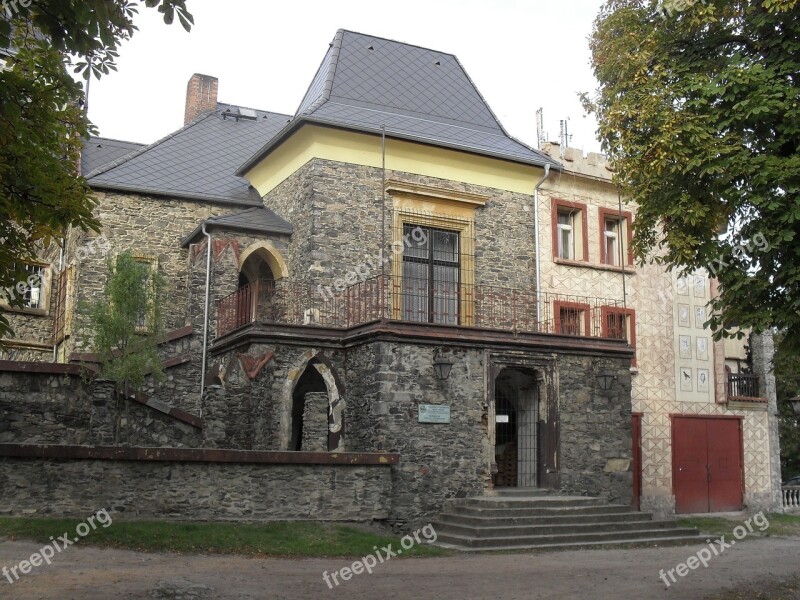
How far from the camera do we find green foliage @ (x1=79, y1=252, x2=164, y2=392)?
1517cm

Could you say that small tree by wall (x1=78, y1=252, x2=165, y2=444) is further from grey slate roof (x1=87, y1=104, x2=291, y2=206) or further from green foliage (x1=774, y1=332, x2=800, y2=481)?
green foliage (x1=774, y1=332, x2=800, y2=481)

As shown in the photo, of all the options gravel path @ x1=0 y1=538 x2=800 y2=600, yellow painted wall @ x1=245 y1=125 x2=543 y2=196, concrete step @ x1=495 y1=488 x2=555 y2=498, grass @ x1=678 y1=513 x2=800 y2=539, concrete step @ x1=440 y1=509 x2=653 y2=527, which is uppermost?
yellow painted wall @ x1=245 y1=125 x2=543 y2=196

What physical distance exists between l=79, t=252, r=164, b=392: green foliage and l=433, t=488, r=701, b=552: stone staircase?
5816 mm

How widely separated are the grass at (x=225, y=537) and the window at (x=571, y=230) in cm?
1002

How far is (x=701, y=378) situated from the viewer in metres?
22.9

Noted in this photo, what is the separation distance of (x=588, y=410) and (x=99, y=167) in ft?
44.1

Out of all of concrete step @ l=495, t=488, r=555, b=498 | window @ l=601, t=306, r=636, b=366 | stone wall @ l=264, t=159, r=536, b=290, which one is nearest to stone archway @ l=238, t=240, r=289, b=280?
stone wall @ l=264, t=159, r=536, b=290

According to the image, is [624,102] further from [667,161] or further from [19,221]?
[19,221]

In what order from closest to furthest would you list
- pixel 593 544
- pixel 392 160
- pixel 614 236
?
pixel 593 544 → pixel 392 160 → pixel 614 236

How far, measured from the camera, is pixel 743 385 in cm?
2389

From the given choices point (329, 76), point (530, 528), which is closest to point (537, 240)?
point (329, 76)

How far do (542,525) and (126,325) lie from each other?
26.0 feet

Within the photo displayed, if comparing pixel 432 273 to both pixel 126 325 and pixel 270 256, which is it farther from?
pixel 126 325

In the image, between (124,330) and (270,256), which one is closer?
(124,330)
